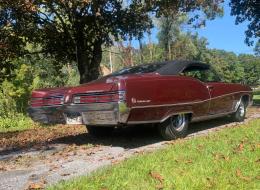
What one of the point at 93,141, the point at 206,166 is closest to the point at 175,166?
the point at 206,166

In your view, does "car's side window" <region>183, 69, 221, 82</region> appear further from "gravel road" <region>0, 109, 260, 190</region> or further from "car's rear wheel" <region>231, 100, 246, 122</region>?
"car's rear wheel" <region>231, 100, 246, 122</region>

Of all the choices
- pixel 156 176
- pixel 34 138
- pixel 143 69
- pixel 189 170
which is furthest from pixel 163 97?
pixel 34 138

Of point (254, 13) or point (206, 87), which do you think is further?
point (254, 13)

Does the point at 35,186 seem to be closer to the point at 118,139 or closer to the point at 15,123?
the point at 118,139

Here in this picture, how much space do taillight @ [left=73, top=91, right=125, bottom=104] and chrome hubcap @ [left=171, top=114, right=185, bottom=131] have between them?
162 cm

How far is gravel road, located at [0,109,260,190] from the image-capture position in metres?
5.98

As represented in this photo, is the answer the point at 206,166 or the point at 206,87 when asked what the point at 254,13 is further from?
the point at 206,166

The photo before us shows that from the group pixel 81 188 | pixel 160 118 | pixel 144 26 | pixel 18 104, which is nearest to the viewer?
pixel 81 188

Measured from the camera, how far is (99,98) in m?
7.48

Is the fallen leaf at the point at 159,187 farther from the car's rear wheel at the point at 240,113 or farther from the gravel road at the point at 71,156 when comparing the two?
the car's rear wheel at the point at 240,113

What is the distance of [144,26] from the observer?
1608 centimetres

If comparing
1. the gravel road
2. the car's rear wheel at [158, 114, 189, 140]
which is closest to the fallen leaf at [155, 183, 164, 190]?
the gravel road

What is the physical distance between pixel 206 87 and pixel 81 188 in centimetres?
463

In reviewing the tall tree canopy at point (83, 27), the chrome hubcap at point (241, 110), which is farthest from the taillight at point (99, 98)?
the tall tree canopy at point (83, 27)
